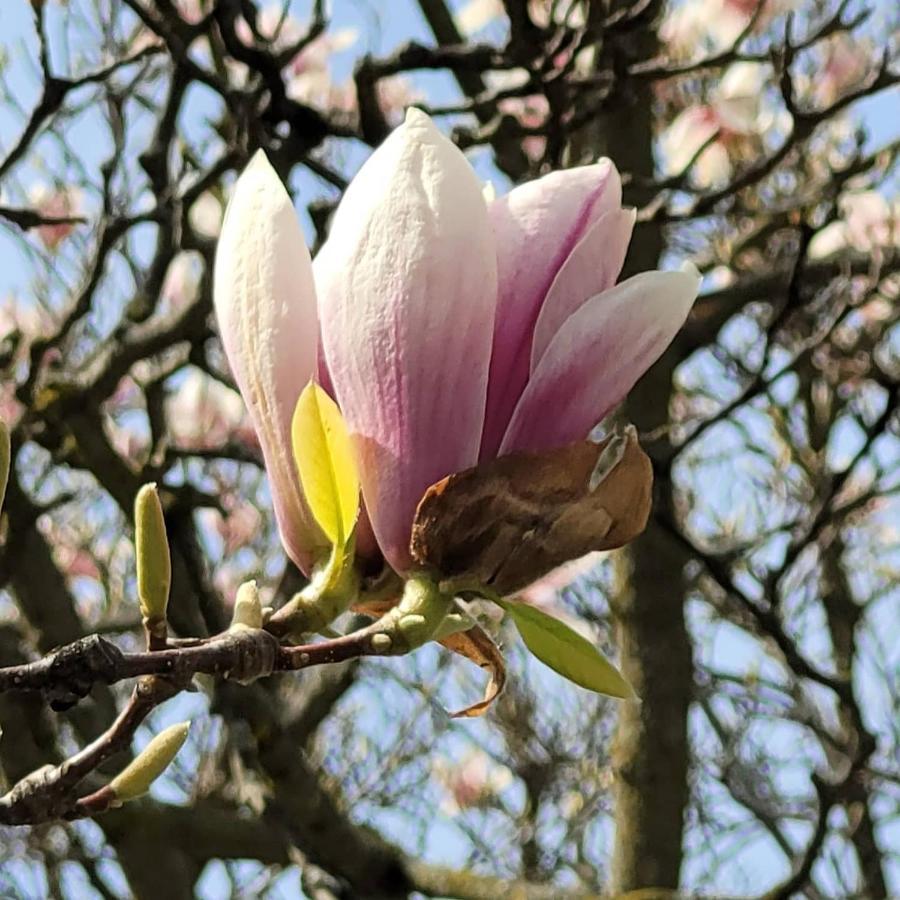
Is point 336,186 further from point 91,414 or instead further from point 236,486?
point 236,486

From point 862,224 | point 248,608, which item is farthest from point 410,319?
point 862,224

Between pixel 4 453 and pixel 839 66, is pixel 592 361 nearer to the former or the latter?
pixel 4 453

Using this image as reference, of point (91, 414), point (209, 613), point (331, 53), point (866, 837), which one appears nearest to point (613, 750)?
point (866, 837)

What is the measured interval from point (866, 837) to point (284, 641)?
214 cm

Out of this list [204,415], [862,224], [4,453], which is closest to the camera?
[4,453]

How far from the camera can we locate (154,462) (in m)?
1.52

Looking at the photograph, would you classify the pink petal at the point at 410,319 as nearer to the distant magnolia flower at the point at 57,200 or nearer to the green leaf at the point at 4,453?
the green leaf at the point at 4,453

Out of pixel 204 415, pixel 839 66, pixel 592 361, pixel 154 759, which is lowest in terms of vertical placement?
pixel 154 759

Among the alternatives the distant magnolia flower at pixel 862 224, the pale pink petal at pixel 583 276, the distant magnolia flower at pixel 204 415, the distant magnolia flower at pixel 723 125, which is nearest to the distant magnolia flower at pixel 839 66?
the distant magnolia flower at pixel 862 224

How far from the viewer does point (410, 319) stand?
0.44 m

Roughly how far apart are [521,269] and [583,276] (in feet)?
0.08

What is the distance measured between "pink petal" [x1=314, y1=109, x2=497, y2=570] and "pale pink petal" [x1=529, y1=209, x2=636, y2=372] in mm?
21

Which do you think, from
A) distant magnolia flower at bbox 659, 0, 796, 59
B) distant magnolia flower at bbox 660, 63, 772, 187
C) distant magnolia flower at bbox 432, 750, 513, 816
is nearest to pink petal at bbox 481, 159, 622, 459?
distant magnolia flower at bbox 660, 63, 772, 187

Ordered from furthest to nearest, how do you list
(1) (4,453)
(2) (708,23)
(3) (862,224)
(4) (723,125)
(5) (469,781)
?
(5) (469,781) < (3) (862,224) < (2) (708,23) < (4) (723,125) < (1) (4,453)
